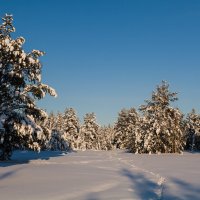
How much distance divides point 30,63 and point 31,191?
13459mm

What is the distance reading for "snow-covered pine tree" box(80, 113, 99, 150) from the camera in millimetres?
85312

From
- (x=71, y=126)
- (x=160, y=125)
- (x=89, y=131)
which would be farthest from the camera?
(x=89, y=131)

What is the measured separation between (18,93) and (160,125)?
29074mm

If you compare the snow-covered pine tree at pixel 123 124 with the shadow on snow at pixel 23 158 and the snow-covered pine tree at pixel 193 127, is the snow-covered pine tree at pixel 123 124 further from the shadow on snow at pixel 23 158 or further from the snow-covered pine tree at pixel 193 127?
the shadow on snow at pixel 23 158

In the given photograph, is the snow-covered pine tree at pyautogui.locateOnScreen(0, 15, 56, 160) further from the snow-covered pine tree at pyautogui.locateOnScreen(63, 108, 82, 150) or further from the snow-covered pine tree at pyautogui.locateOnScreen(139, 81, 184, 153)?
the snow-covered pine tree at pyautogui.locateOnScreen(63, 108, 82, 150)

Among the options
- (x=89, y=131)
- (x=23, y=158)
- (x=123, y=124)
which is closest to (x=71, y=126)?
(x=89, y=131)

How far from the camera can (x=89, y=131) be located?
85500 mm

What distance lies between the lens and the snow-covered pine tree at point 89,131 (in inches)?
3359

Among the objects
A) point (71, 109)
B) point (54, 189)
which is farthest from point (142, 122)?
point (54, 189)

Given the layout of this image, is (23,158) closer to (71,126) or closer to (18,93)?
(18,93)

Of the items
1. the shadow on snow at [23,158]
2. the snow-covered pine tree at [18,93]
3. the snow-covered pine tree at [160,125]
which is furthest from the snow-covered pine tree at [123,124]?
the snow-covered pine tree at [18,93]

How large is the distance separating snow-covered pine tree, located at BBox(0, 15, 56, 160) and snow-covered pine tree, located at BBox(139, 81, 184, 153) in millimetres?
26922

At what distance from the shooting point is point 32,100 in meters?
24.5

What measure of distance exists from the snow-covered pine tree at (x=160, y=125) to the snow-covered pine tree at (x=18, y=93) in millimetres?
26922
